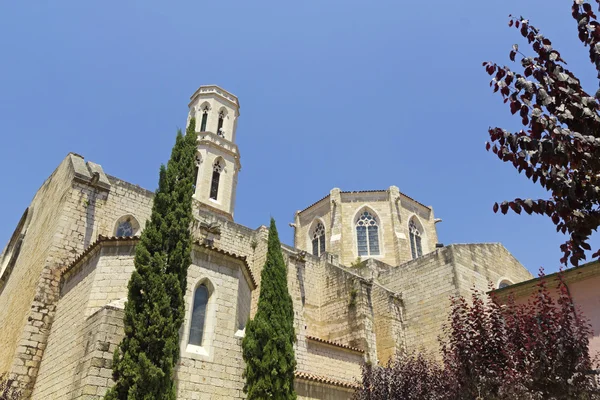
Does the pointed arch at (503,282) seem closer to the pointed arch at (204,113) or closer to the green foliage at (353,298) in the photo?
the green foliage at (353,298)

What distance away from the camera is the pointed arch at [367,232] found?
2961 centimetres

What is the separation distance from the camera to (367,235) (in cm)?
3020

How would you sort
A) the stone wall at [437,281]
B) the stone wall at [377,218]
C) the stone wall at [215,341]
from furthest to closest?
the stone wall at [377,218] < the stone wall at [437,281] < the stone wall at [215,341]

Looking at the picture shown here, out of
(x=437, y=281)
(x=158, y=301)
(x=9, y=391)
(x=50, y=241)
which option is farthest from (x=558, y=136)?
(x=437, y=281)

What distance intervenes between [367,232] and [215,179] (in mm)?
10181

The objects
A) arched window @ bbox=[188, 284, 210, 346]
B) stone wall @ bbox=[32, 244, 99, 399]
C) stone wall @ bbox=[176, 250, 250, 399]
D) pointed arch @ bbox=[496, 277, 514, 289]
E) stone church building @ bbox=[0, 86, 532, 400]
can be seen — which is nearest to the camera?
stone wall @ bbox=[32, 244, 99, 399]

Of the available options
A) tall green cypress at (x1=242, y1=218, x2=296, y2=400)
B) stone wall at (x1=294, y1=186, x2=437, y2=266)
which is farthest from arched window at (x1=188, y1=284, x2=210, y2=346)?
stone wall at (x1=294, y1=186, x2=437, y2=266)

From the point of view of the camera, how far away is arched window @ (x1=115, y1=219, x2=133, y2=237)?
16.1 m

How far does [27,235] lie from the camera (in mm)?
17656

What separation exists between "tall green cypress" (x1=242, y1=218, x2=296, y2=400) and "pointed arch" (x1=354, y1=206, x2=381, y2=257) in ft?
55.2

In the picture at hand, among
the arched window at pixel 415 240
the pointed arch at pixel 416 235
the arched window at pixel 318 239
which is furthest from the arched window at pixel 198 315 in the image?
the pointed arch at pixel 416 235

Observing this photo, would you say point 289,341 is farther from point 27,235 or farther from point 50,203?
point 27,235

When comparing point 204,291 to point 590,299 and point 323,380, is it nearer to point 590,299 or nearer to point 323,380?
point 323,380

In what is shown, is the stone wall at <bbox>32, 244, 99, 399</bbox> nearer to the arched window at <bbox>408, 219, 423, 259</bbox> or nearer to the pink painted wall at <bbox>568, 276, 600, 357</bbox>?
the pink painted wall at <bbox>568, 276, 600, 357</bbox>
